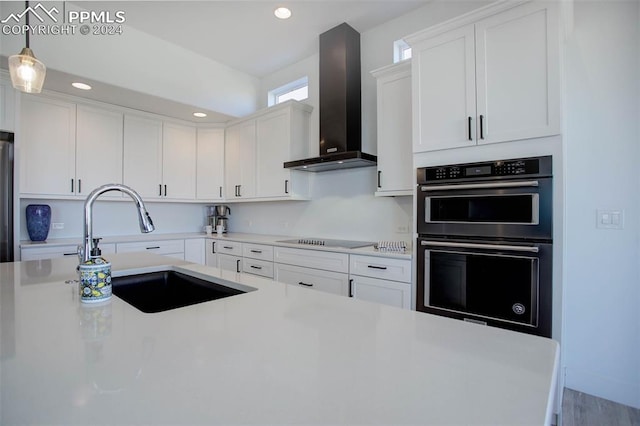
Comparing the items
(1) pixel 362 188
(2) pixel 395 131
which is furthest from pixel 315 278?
(2) pixel 395 131

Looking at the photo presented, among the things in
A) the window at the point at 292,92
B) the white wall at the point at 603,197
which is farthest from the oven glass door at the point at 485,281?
the window at the point at 292,92

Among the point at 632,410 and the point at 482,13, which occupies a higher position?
the point at 482,13

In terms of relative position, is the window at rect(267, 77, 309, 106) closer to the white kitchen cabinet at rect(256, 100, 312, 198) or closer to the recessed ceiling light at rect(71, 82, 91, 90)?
the white kitchen cabinet at rect(256, 100, 312, 198)

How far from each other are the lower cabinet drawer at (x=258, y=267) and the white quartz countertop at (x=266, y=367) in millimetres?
2358

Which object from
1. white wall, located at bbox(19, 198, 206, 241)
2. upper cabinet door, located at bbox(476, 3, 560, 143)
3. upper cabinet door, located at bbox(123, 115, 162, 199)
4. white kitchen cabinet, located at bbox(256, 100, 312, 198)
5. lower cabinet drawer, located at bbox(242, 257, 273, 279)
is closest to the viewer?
upper cabinet door, located at bbox(476, 3, 560, 143)

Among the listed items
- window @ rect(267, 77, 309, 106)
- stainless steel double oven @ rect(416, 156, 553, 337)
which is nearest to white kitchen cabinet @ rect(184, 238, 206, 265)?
window @ rect(267, 77, 309, 106)

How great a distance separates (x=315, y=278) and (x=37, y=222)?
2846 millimetres

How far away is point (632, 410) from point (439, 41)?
8.70ft

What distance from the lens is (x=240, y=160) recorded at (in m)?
4.21

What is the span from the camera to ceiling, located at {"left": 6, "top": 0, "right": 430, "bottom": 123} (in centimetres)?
291

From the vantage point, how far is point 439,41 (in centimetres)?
224

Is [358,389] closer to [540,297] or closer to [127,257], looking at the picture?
[540,297]

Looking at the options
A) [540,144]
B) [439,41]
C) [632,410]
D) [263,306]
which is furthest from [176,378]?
[632,410]

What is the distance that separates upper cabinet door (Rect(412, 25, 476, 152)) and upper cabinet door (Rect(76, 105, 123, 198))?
3.29m
